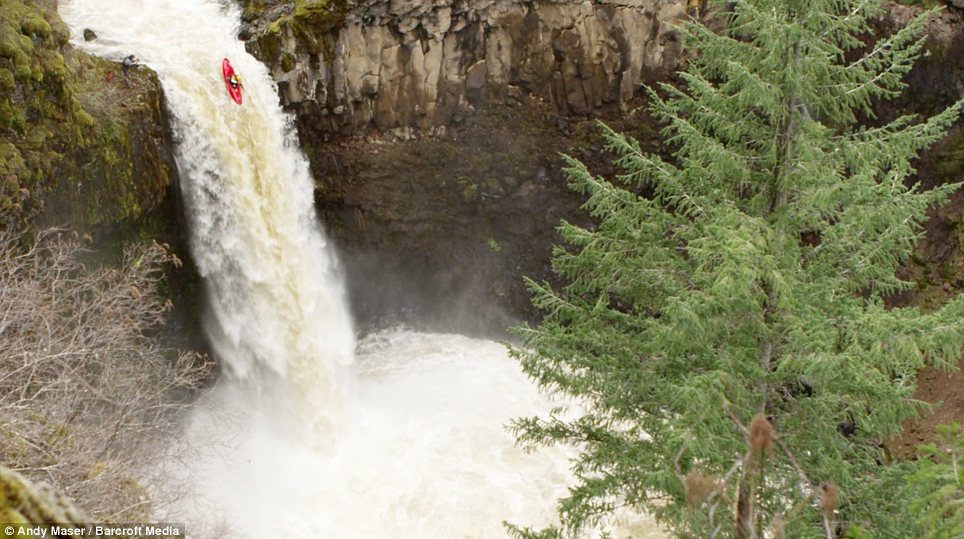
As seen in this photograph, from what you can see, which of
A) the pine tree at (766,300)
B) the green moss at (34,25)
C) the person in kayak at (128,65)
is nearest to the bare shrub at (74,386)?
the green moss at (34,25)

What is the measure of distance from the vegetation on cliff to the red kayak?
1306mm

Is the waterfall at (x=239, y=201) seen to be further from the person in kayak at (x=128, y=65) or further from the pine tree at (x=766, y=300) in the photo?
the pine tree at (x=766, y=300)

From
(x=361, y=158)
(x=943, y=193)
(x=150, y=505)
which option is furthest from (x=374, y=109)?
(x=943, y=193)

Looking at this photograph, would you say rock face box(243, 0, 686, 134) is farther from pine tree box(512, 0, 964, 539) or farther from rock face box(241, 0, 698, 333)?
pine tree box(512, 0, 964, 539)

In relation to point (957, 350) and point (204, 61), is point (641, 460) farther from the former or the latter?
point (204, 61)

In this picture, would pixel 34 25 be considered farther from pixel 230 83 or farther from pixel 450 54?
pixel 450 54

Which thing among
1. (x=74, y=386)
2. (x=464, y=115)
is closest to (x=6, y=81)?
(x=74, y=386)

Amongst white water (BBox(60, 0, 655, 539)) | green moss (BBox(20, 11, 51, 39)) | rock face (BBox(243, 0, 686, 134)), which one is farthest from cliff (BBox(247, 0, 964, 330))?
green moss (BBox(20, 11, 51, 39))

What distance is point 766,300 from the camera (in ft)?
24.1

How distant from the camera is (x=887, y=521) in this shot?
704 centimetres

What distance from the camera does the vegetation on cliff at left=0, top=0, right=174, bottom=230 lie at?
11094mm

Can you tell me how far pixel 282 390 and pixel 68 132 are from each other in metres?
6.27

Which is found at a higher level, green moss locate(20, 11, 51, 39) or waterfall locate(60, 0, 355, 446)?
green moss locate(20, 11, 51, 39)

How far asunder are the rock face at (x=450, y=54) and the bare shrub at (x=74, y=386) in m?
6.53
